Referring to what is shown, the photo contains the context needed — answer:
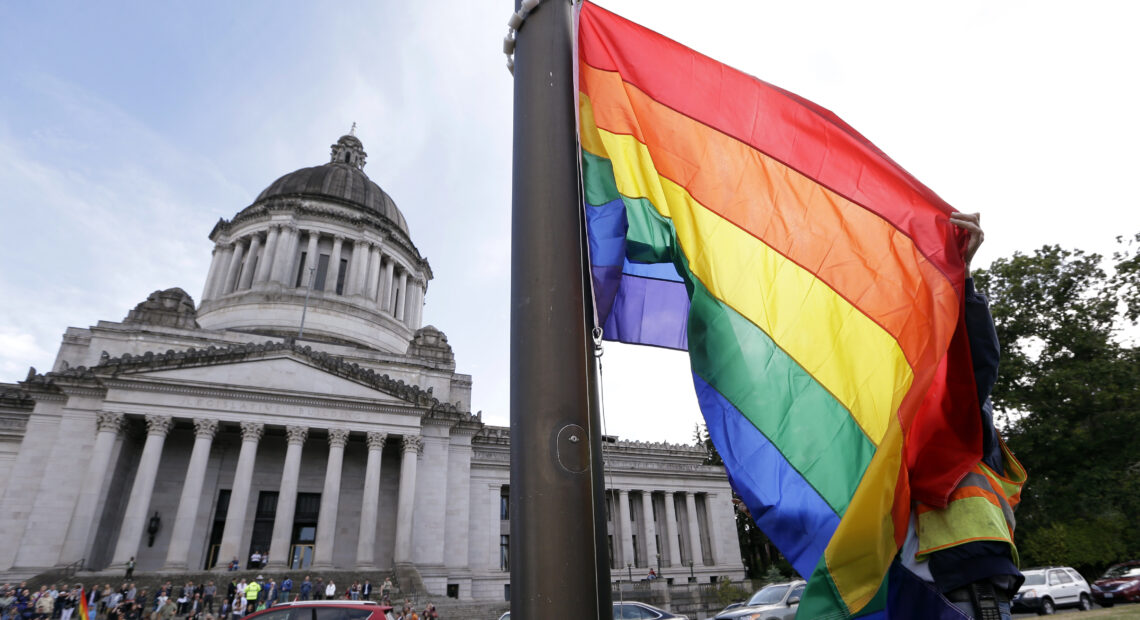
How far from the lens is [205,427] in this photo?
2938cm

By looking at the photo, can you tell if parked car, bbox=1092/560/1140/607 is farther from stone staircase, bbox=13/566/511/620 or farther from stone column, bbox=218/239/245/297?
stone column, bbox=218/239/245/297

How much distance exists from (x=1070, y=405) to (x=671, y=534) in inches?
974

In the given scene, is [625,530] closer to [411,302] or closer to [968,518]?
[411,302]

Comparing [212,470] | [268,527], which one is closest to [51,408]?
[212,470]

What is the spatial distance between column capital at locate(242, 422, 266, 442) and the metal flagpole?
104 feet

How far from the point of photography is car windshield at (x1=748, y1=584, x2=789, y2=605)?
14.8m

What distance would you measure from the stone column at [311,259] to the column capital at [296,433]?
17274mm

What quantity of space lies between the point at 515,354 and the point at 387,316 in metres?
47.3

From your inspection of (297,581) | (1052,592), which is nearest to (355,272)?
(297,581)

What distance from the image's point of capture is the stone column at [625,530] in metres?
39.3

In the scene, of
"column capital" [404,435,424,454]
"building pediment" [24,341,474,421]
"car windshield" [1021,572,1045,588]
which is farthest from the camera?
"column capital" [404,435,424,454]

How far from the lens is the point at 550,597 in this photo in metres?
2.17

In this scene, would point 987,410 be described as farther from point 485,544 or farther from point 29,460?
point 29,460

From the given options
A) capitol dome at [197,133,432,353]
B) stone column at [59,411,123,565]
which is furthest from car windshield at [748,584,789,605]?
capitol dome at [197,133,432,353]
